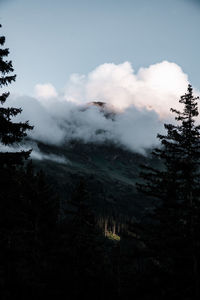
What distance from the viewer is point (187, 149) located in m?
13.0

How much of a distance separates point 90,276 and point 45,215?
7.61 meters

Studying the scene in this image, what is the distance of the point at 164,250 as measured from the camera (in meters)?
11.5

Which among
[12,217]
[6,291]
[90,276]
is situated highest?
[12,217]

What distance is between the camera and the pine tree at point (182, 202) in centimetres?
1123

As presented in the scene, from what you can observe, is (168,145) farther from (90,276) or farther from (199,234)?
(90,276)

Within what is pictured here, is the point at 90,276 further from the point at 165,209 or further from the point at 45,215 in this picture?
the point at 165,209

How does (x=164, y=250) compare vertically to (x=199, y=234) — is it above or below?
below

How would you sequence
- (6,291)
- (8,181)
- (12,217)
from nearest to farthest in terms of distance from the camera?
1. (6,291)
2. (8,181)
3. (12,217)

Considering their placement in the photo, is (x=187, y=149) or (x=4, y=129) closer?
(x=4, y=129)

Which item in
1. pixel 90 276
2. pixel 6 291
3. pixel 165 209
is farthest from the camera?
pixel 90 276

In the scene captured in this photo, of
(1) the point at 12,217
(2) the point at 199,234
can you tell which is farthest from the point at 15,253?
(2) the point at 199,234

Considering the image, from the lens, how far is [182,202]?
12.8 m

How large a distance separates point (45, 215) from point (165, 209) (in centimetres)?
1263

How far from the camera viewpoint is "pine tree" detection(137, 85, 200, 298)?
11.2 meters
